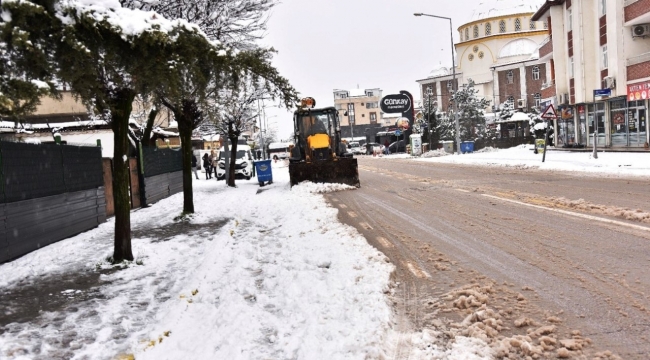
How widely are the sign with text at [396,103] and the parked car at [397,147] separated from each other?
4438mm

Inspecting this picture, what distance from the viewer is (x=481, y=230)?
28.3 feet

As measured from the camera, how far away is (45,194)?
1023cm

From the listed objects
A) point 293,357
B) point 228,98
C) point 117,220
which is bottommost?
point 293,357

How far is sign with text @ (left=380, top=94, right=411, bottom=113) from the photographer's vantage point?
69750 millimetres

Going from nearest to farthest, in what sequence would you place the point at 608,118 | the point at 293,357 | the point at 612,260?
the point at 293,357 < the point at 612,260 < the point at 608,118

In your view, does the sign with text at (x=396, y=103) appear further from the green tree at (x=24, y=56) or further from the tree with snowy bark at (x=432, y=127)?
the green tree at (x=24, y=56)

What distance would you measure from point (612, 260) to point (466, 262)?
1.67 meters

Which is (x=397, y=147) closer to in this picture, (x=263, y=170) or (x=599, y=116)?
(x=599, y=116)

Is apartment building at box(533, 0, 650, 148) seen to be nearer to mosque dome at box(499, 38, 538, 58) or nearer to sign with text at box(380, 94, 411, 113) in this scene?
sign with text at box(380, 94, 411, 113)

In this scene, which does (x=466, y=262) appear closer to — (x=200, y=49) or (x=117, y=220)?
(x=200, y=49)

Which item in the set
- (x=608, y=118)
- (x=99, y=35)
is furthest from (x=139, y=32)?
(x=608, y=118)

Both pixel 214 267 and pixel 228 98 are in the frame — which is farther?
pixel 228 98

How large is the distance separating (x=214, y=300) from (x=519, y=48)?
8350 centimetres

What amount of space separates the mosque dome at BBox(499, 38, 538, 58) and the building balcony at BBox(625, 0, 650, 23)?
53.8 m
